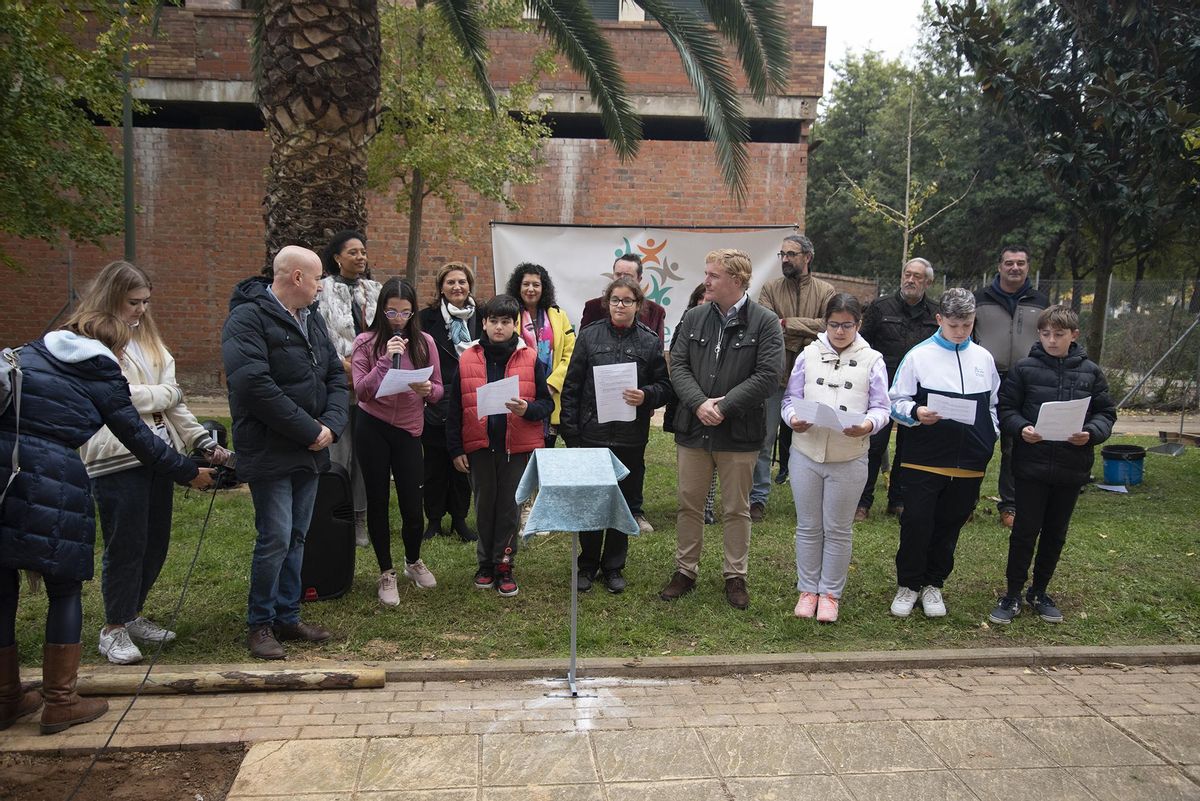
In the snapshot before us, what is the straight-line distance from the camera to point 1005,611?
545cm

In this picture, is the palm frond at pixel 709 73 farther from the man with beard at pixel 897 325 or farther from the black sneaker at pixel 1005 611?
the black sneaker at pixel 1005 611

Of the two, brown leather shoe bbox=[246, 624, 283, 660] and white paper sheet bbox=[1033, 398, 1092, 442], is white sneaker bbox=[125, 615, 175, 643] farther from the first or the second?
white paper sheet bbox=[1033, 398, 1092, 442]

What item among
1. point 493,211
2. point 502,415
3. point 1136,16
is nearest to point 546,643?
point 502,415

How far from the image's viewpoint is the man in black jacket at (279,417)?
14.4ft

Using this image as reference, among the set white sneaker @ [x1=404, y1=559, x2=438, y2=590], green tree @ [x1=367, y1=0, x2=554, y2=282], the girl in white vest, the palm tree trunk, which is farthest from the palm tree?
green tree @ [x1=367, y1=0, x2=554, y2=282]

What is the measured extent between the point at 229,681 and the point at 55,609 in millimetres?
826

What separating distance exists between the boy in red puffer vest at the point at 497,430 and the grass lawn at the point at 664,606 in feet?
1.39

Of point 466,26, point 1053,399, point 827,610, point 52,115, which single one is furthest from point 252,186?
point 1053,399

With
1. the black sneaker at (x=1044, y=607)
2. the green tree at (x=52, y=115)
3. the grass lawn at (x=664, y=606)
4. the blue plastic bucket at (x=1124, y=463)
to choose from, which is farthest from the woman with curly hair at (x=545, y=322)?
the blue plastic bucket at (x=1124, y=463)

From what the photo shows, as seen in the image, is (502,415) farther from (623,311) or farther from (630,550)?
(630,550)

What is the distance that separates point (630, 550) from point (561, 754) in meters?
2.90

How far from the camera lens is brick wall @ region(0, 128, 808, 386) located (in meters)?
15.2

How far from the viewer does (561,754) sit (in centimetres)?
374

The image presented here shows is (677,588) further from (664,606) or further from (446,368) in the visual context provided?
(446,368)
